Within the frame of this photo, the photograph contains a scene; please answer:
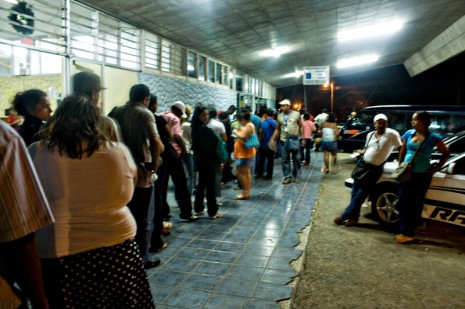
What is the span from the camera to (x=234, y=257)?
442cm

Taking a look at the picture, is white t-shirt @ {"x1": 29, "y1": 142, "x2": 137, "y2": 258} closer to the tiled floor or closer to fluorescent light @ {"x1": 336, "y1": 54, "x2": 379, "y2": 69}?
the tiled floor

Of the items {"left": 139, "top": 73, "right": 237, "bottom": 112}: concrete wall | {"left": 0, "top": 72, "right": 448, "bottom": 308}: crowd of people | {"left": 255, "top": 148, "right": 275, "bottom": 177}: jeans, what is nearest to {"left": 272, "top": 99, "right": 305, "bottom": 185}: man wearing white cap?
{"left": 255, "top": 148, "right": 275, "bottom": 177}: jeans

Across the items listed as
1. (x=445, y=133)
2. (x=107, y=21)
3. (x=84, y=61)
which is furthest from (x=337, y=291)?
(x=445, y=133)

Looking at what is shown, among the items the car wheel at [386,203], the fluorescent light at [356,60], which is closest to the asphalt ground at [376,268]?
the car wheel at [386,203]

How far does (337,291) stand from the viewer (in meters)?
3.62

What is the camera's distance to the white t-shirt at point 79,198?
180 cm

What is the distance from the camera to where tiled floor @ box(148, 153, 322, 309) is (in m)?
3.49

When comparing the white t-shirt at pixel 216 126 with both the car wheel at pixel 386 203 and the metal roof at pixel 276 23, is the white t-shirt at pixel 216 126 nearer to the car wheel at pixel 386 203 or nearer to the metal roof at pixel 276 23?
the metal roof at pixel 276 23

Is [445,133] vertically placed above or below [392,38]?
below

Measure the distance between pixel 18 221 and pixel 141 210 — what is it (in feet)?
8.52

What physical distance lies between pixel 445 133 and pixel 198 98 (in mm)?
7172

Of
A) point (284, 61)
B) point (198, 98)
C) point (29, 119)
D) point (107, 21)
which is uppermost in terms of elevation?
point (284, 61)

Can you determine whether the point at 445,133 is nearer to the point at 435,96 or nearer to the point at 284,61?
the point at 284,61

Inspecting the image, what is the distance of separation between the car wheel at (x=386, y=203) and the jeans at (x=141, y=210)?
366 cm
